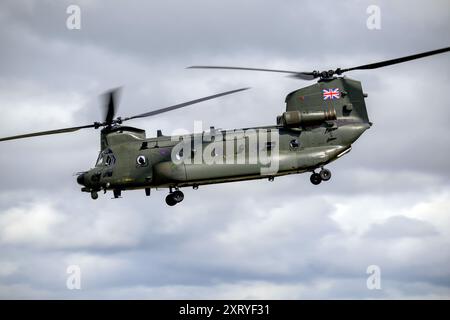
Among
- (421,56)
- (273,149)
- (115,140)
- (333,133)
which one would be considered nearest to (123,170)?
(115,140)

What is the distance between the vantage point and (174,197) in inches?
2051

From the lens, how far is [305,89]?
52.4m

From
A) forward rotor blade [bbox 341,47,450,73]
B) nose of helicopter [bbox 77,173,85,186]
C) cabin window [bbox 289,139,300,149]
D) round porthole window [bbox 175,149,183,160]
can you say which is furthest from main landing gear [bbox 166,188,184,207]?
forward rotor blade [bbox 341,47,450,73]

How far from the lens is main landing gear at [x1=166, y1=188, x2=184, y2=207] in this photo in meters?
52.1

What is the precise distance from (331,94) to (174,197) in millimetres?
11658

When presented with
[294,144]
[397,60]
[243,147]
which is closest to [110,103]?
[243,147]

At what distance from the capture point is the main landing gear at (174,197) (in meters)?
52.1

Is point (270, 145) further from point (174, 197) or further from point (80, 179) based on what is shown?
point (80, 179)

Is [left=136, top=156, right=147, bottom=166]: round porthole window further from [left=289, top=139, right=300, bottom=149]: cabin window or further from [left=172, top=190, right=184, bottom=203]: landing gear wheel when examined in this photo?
[left=289, top=139, right=300, bottom=149]: cabin window

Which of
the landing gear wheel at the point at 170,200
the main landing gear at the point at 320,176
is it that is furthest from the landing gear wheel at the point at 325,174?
the landing gear wheel at the point at 170,200

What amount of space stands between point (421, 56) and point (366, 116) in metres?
6.23

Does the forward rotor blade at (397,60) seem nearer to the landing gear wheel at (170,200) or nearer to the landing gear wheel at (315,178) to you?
the landing gear wheel at (315,178)
